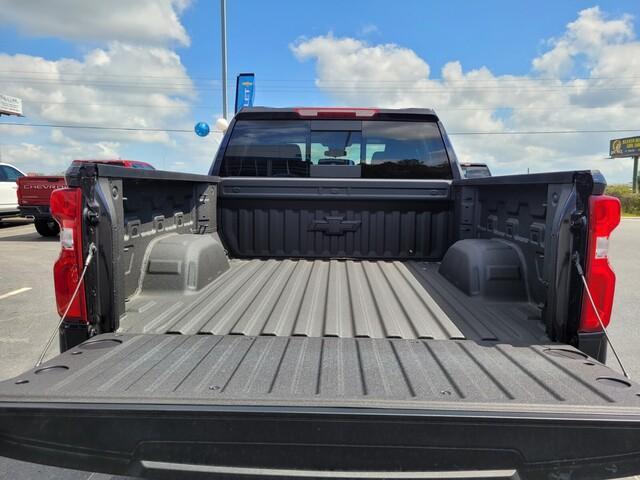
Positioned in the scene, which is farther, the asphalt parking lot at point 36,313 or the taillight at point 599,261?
the asphalt parking lot at point 36,313

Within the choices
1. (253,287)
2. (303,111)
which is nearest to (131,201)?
(253,287)

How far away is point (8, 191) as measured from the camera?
542 inches

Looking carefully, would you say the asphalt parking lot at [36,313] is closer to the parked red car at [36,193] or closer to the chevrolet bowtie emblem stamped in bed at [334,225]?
the parked red car at [36,193]

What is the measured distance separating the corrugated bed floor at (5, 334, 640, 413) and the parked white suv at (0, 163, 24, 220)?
48.0 ft

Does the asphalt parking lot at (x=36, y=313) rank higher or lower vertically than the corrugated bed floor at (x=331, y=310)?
lower

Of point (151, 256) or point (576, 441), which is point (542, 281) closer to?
point (576, 441)

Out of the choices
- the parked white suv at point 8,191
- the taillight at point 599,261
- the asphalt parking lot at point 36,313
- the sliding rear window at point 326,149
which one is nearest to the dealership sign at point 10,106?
the parked white suv at point 8,191

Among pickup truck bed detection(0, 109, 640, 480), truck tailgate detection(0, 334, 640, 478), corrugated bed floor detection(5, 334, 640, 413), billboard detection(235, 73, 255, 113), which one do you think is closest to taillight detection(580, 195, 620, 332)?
pickup truck bed detection(0, 109, 640, 480)

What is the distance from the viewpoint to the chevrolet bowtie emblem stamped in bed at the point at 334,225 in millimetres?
4125

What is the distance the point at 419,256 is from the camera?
4113 millimetres

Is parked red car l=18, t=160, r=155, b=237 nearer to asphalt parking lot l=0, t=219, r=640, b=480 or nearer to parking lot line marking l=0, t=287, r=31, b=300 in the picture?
asphalt parking lot l=0, t=219, r=640, b=480

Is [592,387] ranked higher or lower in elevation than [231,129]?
lower

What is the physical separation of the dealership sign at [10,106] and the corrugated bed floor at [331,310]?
4461cm

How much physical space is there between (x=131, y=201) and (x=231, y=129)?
183 centimetres
